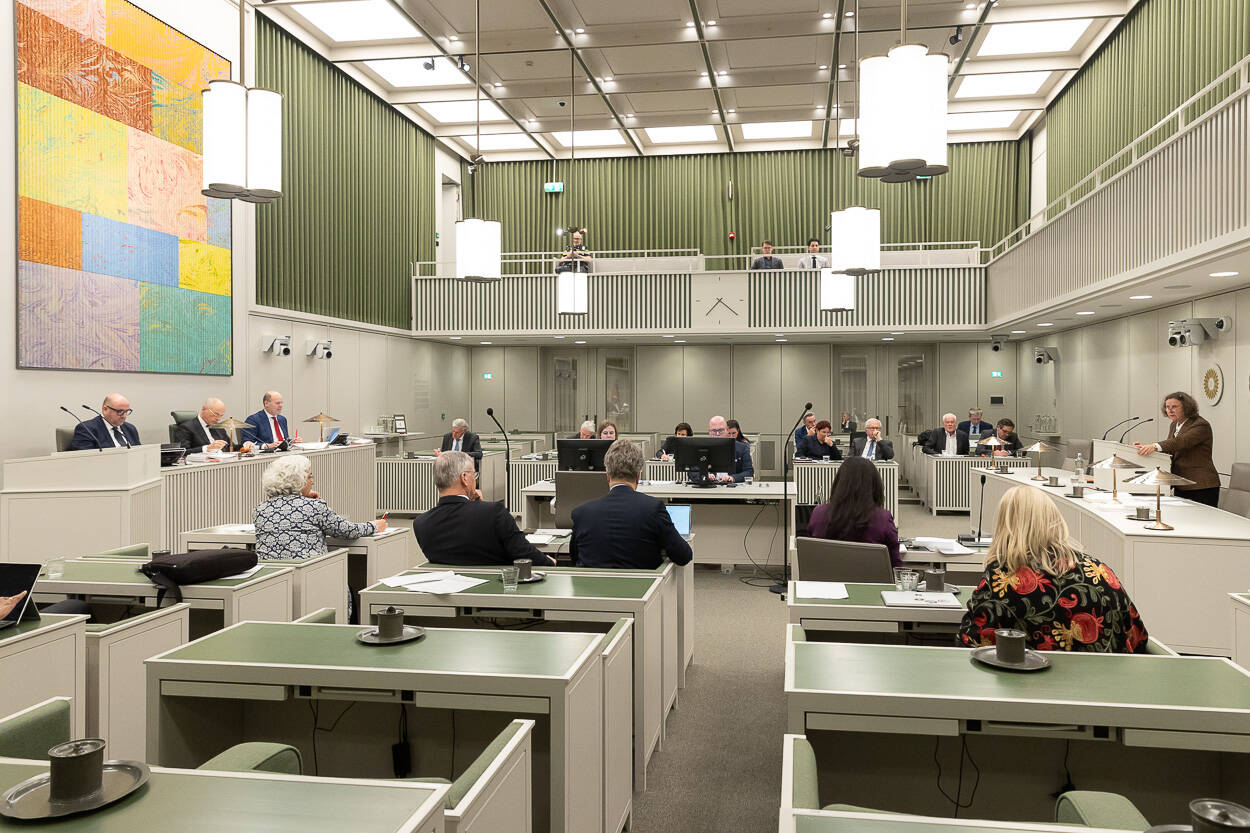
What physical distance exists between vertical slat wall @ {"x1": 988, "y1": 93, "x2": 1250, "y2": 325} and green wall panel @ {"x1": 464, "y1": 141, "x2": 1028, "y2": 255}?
495 cm

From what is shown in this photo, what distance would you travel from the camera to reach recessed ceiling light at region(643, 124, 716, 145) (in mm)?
15758

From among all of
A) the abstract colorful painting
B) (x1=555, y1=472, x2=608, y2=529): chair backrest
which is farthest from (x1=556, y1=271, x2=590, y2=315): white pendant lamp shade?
(x1=555, y1=472, x2=608, y2=529): chair backrest

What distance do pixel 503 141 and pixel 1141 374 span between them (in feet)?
36.3

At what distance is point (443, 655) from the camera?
274 cm

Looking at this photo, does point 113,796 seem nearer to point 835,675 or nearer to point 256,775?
point 256,775

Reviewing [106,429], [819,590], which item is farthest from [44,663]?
[106,429]

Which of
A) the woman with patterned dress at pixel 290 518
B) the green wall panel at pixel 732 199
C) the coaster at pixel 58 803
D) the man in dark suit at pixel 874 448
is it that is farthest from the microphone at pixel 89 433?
the green wall panel at pixel 732 199

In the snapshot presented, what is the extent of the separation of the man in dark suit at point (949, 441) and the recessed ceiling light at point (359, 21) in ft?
28.7

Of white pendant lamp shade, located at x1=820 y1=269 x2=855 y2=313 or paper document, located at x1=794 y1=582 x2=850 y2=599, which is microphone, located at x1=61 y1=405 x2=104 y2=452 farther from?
white pendant lamp shade, located at x1=820 y1=269 x2=855 y2=313

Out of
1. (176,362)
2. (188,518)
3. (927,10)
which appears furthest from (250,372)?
(927,10)

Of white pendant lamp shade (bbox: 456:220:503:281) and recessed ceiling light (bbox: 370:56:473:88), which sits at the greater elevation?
recessed ceiling light (bbox: 370:56:473:88)

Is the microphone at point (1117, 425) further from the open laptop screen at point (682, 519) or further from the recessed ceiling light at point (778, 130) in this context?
the open laptop screen at point (682, 519)

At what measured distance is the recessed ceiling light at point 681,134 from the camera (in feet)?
51.7

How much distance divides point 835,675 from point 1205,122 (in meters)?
6.53
